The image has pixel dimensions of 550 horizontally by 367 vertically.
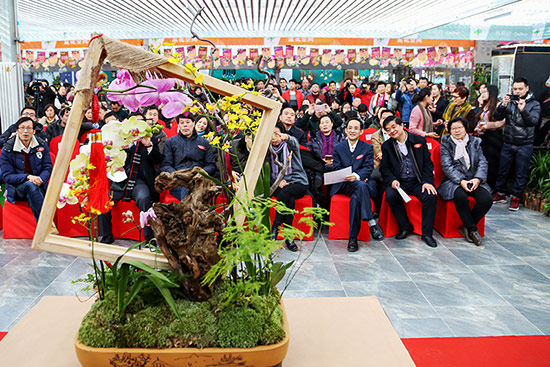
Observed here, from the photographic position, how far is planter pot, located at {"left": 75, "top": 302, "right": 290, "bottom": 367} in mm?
1292

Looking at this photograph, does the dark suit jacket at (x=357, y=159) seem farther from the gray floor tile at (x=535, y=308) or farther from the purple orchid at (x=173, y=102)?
the purple orchid at (x=173, y=102)

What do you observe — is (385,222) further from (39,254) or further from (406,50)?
(406,50)

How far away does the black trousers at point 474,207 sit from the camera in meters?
4.90

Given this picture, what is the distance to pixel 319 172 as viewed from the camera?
207 inches

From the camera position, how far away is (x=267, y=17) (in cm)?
1108

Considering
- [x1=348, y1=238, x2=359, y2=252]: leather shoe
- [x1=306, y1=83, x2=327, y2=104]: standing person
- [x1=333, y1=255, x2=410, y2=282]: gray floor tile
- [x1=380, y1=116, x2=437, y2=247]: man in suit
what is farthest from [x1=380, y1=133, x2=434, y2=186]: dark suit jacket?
[x1=306, y1=83, x2=327, y2=104]: standing person

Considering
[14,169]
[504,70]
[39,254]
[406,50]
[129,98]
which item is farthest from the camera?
[406,50]

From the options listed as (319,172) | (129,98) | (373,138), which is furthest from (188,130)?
(129,98)

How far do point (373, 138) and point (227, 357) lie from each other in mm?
4808

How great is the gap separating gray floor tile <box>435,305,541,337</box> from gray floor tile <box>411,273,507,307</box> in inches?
4.0

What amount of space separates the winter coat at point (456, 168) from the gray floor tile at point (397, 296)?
1535 mm

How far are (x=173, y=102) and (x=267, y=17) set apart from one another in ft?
33.6

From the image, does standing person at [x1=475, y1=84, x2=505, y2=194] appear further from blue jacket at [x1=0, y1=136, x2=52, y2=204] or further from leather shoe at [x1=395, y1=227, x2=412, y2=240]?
blue jacket at [x1=0, y1=136, x2=52, y2=204]

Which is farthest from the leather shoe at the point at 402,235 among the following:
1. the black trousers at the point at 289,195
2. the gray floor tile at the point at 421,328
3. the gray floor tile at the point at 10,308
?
the gray floor tile at the point at 10,308
